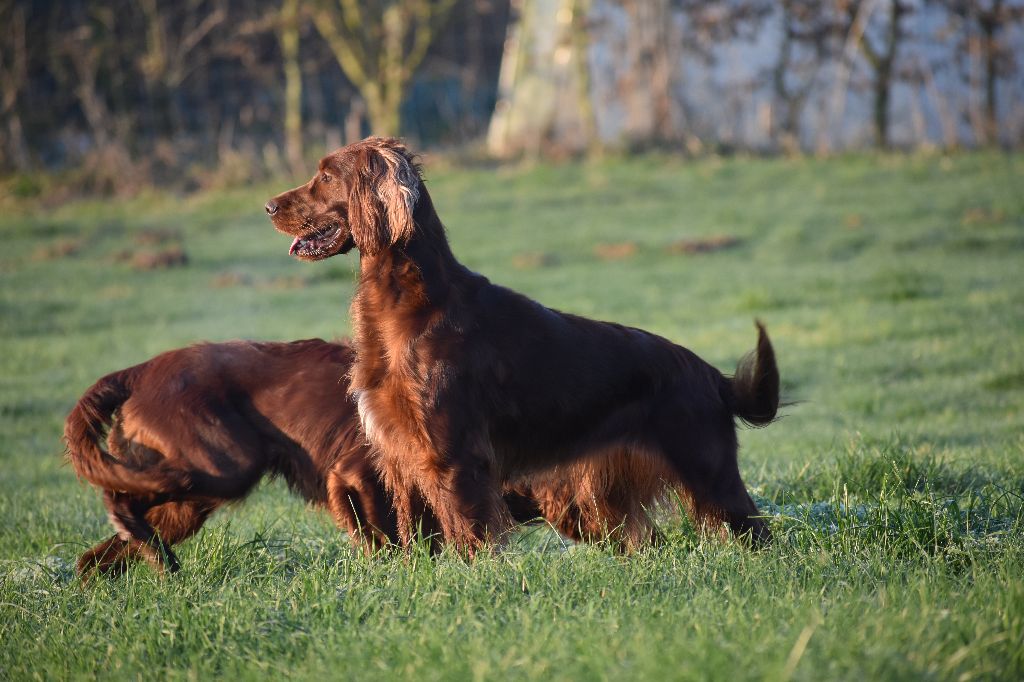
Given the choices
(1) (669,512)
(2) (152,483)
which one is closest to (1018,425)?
(1) (669,512)

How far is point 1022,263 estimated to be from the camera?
11805 mm

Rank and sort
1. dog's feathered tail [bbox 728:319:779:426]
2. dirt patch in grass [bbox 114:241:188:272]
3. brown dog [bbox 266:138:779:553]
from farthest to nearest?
dirt patch in grass [bbox 114:241:188:272] → dog's feathered tail [bbox 728:319:779:426] → brown dog [bbox 266:138:779:553]

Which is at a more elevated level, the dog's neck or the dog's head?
the dog's head

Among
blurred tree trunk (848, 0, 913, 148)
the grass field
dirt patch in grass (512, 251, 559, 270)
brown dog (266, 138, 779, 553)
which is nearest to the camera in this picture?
the grass field

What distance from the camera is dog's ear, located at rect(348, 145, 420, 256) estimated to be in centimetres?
420

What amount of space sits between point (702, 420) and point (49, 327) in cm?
946

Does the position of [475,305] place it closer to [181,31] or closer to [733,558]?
[733,558]

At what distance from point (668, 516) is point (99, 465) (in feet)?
7.22

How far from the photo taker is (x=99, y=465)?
418 cm

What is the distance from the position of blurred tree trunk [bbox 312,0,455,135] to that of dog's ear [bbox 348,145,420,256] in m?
15.6

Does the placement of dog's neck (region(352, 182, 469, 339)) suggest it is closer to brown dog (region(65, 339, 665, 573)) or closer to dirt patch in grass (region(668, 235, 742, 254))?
brown dog (region(65, 339, 665, 573))

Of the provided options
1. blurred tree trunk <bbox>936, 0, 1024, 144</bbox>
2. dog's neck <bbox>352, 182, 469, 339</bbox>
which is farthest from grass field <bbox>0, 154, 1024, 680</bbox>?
blurred tree trunk <bbox>936, 0, 1024, 144</bbox>

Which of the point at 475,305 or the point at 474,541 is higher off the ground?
the point at 475,305

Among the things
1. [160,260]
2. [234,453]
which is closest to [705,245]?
[160,260]
